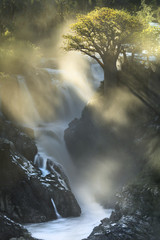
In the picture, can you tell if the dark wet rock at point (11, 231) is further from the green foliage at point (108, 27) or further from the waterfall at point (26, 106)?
the waterfall at point (26, 106)

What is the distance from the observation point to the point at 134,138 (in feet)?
69.8

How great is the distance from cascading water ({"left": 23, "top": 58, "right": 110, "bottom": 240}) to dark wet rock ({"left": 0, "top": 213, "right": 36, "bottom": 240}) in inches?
123

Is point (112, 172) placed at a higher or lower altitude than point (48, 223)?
higher

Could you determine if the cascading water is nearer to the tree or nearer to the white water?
the white water

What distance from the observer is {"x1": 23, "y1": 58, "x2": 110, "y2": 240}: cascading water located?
15.6m

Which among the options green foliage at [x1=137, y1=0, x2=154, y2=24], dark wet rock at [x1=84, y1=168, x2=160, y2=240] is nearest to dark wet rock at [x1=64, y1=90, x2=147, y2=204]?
dark wet rock at [x1=84, y1=168, x2=160, y2=240]

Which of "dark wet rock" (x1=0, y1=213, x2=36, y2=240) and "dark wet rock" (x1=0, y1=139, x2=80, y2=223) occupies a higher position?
"dark wet rock" (x1=0, y1=139, x2=80, y2=223)

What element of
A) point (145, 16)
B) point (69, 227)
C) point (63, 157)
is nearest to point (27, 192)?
point (69, 227)

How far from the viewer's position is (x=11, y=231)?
451 inches

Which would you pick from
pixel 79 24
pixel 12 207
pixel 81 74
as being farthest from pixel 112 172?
pixel 81 74

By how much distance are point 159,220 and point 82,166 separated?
43.0 feet

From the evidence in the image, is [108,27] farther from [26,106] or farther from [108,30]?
[26,106]

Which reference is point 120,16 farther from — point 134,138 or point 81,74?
point 81,74

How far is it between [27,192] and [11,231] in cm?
613
